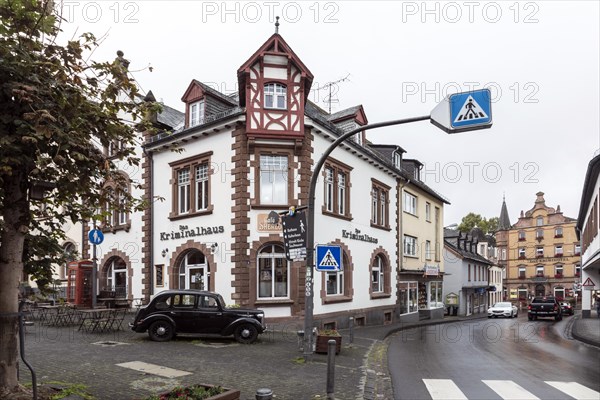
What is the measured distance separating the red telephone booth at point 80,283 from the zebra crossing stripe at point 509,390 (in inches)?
745

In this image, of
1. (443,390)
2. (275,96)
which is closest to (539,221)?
(275,96)

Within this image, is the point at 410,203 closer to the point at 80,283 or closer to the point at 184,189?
the point at 184,189

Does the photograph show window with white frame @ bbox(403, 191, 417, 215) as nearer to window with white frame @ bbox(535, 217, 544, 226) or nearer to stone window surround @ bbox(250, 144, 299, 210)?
stone window surround @ bbox(250, 144, 299, 210)

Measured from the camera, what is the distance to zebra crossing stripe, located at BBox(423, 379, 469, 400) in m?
8.60

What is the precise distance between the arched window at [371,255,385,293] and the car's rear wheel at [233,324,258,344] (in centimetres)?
1154

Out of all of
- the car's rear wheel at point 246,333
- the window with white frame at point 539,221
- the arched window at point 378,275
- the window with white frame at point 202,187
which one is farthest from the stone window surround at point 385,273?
the window with white frame at point 539,221

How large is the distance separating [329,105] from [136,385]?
2411 centimetres

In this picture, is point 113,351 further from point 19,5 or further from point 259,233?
point 19,5

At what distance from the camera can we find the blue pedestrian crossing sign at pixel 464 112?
8516mm

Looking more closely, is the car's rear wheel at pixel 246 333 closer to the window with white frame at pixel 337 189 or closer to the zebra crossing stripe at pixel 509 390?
the zebra crossing stripe at pixel 509 390

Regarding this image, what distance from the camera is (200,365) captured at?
10586 millimetres

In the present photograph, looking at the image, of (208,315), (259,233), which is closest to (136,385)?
(208,315)

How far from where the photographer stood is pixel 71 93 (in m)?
6.16

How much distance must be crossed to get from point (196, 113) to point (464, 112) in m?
14.6
